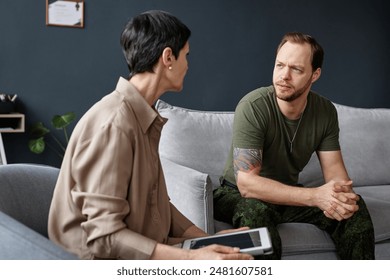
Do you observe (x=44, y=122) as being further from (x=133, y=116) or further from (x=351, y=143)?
(x=133, y=116)

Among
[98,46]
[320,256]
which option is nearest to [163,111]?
[320,256]

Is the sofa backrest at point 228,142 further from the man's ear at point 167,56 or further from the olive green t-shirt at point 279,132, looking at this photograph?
the man's ear at point 167,56

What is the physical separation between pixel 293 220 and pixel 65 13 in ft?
7.73

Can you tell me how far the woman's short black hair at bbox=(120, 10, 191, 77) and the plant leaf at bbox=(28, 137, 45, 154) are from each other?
2.45 metres

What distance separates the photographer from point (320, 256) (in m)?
2.44

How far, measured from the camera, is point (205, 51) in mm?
4508

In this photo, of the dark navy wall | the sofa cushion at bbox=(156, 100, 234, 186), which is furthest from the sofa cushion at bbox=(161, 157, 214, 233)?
the dark navy wall

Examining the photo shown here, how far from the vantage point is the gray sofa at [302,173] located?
2346 mm

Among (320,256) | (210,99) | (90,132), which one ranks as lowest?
(320,256)

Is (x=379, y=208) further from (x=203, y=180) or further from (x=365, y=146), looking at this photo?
(x=203, y=180)

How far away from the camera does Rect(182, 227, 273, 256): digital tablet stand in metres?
1.40

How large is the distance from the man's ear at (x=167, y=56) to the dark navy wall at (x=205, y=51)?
2654 millimetres

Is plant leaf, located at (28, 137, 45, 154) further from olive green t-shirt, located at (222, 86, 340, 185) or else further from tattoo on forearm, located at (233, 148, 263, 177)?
tattoo on forearm, located at (233, 148, 263, 177)

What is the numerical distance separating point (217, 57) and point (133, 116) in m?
3.23
